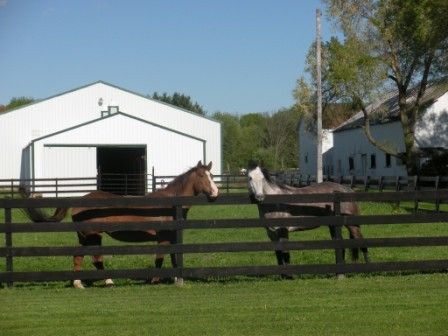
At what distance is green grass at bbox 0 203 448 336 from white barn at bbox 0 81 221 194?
3600 cm

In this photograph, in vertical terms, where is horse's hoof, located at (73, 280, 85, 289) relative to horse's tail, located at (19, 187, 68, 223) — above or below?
below

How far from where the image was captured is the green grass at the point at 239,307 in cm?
813

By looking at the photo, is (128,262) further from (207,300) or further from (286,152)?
(286,152)

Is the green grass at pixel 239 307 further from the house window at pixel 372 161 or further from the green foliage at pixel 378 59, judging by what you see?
the house window at pixel 372 161

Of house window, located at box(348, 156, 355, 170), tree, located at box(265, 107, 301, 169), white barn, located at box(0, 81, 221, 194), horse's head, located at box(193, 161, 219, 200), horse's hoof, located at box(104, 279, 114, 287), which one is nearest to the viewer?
horse's hoof, located at box(104, 279, 114, 287)

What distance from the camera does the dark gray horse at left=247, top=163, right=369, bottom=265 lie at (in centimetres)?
1201

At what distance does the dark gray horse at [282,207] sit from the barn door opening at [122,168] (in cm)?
3110

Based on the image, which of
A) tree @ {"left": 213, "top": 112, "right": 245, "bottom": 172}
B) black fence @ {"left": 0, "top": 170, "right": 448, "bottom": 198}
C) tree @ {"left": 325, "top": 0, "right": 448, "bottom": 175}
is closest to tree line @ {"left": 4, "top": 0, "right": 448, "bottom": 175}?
tree @ {"left": 325, "top": 0, "right": 448, "bottom": 175}

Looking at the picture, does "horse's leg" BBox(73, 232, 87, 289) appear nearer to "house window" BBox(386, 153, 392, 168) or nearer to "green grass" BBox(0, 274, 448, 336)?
"green grass" BBox(0, 274, 448, 336)

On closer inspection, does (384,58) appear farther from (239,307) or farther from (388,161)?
(239,307)

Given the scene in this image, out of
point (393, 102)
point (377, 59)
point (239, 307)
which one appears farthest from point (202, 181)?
point (393, 102)

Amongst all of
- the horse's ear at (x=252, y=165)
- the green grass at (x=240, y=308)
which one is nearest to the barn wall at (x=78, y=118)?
the horse's ear at (x=252, y=165)

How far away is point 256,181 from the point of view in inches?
475

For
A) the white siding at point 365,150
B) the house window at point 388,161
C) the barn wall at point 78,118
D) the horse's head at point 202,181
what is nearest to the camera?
the horse's head at point 202,181
